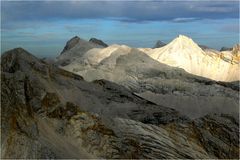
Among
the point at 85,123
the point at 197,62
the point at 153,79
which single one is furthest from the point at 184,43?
the point at 85,123

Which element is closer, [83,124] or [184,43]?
[83,124]

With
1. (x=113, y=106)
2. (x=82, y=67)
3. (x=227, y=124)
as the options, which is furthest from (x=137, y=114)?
(x=82, y=67)

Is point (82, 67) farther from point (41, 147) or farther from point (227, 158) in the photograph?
point (41, 147)

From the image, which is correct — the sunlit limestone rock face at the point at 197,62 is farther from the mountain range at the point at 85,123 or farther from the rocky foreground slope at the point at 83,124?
the rocky foreground slope at the point at 83,124

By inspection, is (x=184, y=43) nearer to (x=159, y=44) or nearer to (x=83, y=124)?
(x=159, y=44)

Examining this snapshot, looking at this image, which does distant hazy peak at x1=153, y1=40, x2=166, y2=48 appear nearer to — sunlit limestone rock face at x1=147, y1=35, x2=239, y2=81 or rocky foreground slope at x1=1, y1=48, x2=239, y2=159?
sunlit limestone rock face at x1=147, y1=35, x2=239, y2=81

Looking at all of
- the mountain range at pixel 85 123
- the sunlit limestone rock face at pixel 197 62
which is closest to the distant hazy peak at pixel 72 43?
the sunlit limestone rock face at pixel 197 62

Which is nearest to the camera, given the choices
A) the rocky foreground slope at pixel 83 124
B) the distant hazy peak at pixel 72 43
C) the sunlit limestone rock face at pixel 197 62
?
the rocky foreground slope at pixel 83 124
